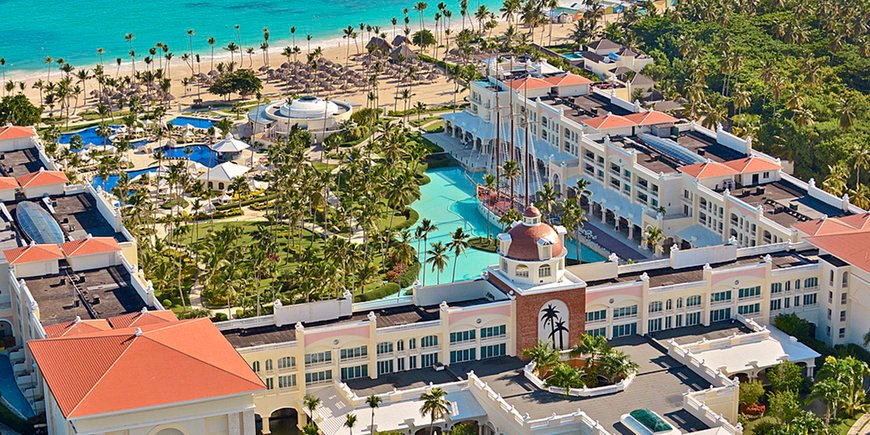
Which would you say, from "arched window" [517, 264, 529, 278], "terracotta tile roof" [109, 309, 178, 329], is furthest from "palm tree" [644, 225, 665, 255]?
"terracotta tile roof" [109, 309, 178, 329]

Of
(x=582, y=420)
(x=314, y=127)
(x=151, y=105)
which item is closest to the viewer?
(x=582, y=420)

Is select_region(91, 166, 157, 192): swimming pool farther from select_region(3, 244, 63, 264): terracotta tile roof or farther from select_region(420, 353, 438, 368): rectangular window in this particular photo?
select_region(420, 353, 438, 368): rectangular window

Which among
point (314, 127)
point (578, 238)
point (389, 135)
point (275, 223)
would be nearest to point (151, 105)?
point (314, 127)

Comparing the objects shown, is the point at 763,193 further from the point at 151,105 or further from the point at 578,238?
the point at 151,105

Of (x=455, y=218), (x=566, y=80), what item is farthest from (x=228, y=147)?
(x=566, y=80)

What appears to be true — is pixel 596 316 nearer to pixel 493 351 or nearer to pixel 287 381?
pixel 493 351
